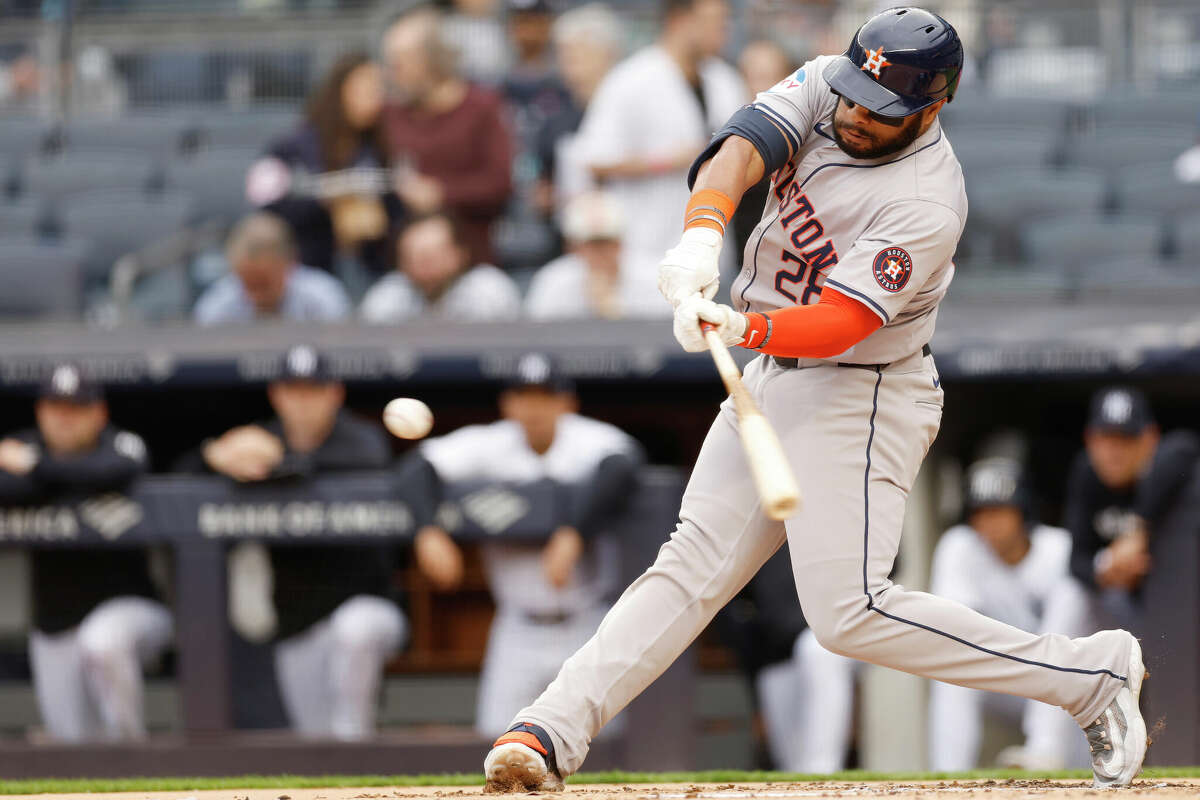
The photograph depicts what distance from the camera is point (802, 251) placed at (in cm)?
299

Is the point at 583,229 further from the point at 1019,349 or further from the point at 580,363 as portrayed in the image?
the point at 1019,349

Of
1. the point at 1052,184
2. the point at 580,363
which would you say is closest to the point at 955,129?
the point at 1052,184

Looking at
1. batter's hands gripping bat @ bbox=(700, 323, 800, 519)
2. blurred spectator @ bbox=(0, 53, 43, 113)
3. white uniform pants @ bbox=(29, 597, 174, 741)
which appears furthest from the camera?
blurred spectator @ bbox=(0, 53, 43, 113)

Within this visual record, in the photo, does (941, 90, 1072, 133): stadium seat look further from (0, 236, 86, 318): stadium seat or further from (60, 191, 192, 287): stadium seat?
(0, 236, 86, 318): stadium seat

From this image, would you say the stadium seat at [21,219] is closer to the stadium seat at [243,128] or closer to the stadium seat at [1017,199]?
the stadium seat at [243,128]

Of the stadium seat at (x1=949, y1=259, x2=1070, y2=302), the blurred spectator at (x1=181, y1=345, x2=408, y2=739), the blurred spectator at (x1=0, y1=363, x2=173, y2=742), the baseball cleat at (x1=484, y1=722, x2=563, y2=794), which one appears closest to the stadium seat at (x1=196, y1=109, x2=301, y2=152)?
the blurred spectator at (x1=181, y1=345, x2=408, y2=739)

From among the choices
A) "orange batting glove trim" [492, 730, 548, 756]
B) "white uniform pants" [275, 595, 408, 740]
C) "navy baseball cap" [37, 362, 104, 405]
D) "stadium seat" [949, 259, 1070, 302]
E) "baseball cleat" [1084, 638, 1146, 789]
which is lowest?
"white uniform pants" [275, 595, 408, 740]

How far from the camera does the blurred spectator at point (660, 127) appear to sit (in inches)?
232

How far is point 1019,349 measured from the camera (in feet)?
18.2

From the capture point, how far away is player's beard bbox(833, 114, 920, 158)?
2910 mm

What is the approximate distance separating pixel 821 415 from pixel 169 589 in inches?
111

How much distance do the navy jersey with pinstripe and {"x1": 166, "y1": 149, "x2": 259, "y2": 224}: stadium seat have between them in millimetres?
4488

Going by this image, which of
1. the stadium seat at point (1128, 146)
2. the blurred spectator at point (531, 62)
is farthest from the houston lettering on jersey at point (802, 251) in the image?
the stadium seat at point (1128, 146)

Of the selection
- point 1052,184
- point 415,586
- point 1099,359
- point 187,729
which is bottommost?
point 187,729
